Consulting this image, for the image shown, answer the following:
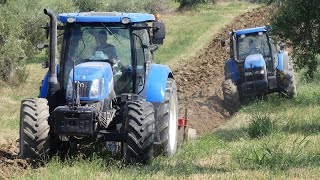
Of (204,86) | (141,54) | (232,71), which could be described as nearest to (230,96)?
(232,71)

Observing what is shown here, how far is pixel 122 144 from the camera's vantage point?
932 cm

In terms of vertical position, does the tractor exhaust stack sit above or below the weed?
above

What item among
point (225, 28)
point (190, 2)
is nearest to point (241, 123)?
point (225, 28)

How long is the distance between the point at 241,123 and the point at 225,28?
23944 mm

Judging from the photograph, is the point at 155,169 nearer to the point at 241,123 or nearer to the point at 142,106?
the point at 142,106

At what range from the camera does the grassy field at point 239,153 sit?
8.20 meters

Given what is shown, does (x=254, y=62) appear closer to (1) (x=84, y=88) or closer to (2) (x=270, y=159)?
(2) (x=270, y=159)

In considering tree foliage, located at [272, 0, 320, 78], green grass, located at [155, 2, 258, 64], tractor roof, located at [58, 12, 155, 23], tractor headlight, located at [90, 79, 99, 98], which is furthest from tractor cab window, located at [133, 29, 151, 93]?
green grass, located at [155, 2, 258, 64]

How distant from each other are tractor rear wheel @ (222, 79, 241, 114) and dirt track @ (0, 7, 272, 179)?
209 mm

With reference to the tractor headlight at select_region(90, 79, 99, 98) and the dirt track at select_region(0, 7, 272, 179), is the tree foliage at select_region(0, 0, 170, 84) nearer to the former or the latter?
the dirt track at select_region(0, 7, 272, 179)

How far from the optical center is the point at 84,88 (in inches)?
361

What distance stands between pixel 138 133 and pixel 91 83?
950 millimetres

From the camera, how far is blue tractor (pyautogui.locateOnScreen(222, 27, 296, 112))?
16.9 meters

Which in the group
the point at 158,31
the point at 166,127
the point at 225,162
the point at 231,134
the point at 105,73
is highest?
the point at 158,31
